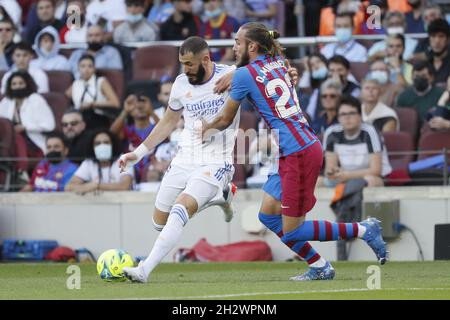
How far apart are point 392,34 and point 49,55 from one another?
5.63 metres

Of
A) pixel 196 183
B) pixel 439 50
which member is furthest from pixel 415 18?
pixel 196 183

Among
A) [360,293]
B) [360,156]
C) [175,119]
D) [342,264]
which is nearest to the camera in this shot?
[360,293]

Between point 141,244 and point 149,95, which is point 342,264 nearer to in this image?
point 141,244

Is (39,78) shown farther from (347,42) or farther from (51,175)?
(347,42)

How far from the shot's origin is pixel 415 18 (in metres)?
18.3

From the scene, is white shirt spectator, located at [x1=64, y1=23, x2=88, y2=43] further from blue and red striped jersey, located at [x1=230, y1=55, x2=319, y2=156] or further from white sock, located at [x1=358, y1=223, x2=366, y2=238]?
white sock, located at [x1=358, y1=223, x2=366, y2=238]

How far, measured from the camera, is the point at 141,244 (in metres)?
16.7

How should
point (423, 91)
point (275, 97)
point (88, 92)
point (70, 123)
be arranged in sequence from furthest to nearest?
point (88, 92)
point (70, 123)
point (423, 91)
point (275, 97)

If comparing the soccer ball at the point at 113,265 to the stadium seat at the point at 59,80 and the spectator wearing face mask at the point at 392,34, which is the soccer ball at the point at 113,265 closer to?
the spectator wearing face mask at the point at 392,34

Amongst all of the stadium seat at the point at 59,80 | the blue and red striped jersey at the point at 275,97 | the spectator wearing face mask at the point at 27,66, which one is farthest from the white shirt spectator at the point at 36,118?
the blue and red striped jersey at the point at 275,97

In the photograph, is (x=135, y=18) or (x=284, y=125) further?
(x=135, y=18)

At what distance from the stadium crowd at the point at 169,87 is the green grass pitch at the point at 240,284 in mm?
2524

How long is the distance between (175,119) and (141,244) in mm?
5603
